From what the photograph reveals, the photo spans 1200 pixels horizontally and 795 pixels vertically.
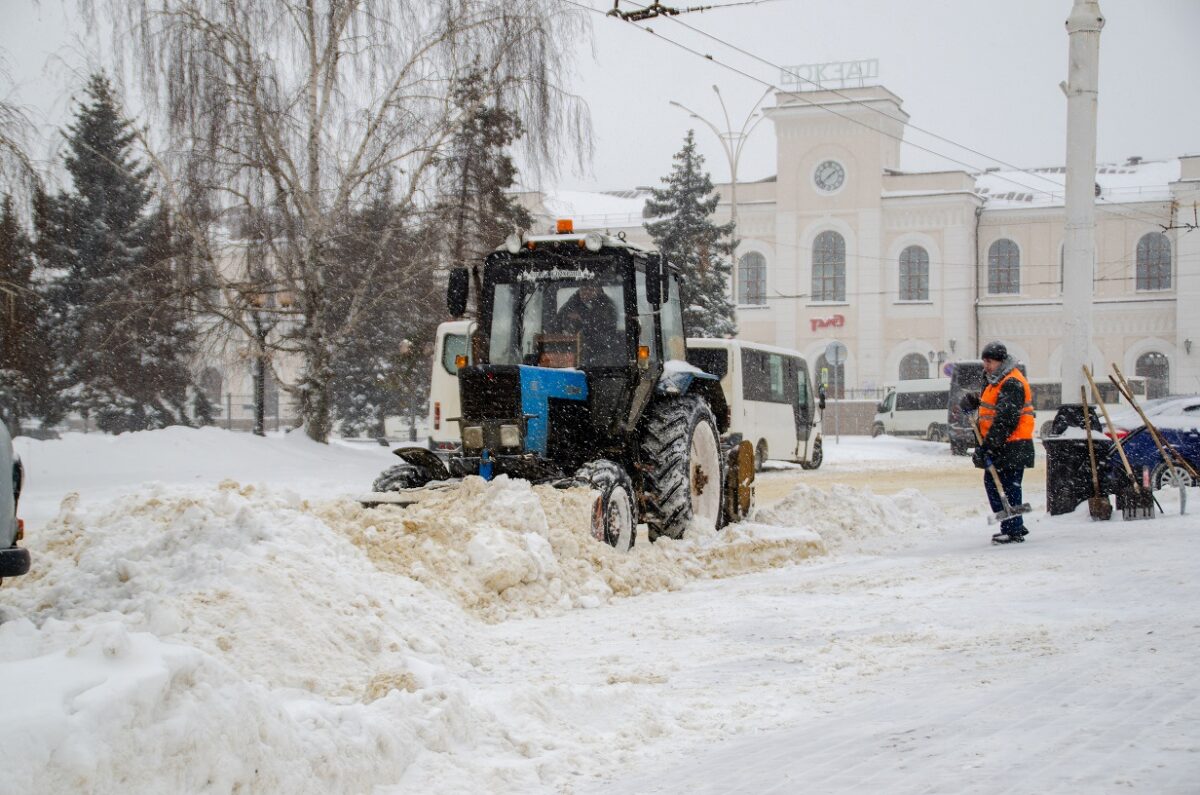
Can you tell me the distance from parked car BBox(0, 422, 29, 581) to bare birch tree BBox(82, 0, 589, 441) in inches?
612

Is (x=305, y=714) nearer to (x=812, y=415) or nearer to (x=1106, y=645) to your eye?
(x=1106, y=645)

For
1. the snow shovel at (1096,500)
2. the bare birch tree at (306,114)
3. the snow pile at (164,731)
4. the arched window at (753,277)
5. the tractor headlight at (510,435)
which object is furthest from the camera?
the arched window at (753,277)

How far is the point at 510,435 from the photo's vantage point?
33.4 ft

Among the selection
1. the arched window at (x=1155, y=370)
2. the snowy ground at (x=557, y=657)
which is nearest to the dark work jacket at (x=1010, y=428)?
the snowy ground at (x=557, y=657)

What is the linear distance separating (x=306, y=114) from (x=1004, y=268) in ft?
141

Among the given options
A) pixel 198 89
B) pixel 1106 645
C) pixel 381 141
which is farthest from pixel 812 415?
pixel 1106 645

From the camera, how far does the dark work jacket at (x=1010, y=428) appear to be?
1146 cm

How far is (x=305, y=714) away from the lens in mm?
4535

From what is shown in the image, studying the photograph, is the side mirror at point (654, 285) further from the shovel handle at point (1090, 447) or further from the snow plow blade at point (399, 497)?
the shovel handle at point (1090, 447)

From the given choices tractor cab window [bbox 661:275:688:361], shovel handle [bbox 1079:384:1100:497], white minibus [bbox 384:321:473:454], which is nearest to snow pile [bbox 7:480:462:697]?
tractor cab window [bbox 661:275:688:361]

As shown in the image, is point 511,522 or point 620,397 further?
point 620,397

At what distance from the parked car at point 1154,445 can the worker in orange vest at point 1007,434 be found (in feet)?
4.41

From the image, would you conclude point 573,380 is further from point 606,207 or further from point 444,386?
point 606,207

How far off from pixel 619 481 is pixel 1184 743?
19.3 feet
